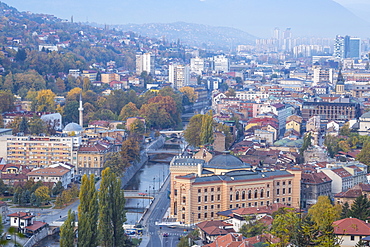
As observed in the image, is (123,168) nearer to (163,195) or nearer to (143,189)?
(143,189)

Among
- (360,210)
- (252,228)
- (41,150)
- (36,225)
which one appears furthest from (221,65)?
(252,228)

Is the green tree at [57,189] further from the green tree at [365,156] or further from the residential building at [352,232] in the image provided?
the residential building at [352,232]

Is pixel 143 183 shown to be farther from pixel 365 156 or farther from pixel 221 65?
pixel 221 65

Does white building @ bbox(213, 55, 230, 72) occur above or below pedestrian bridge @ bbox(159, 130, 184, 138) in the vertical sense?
above

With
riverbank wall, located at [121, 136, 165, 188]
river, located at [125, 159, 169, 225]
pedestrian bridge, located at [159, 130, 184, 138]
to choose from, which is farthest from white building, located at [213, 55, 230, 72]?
river, located at [125, 159, 169, 225]

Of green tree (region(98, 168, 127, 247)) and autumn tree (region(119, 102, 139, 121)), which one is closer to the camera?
green tree (region(98, 168, 127, 247))

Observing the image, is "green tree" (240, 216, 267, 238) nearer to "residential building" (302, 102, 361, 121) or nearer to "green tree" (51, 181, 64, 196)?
"green tree" (51, 181, 64, 196)

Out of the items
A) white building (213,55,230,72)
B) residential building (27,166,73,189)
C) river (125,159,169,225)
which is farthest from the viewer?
white building (213,55,230,72)

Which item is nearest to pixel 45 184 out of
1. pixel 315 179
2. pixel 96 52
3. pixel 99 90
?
pixel 315 179
